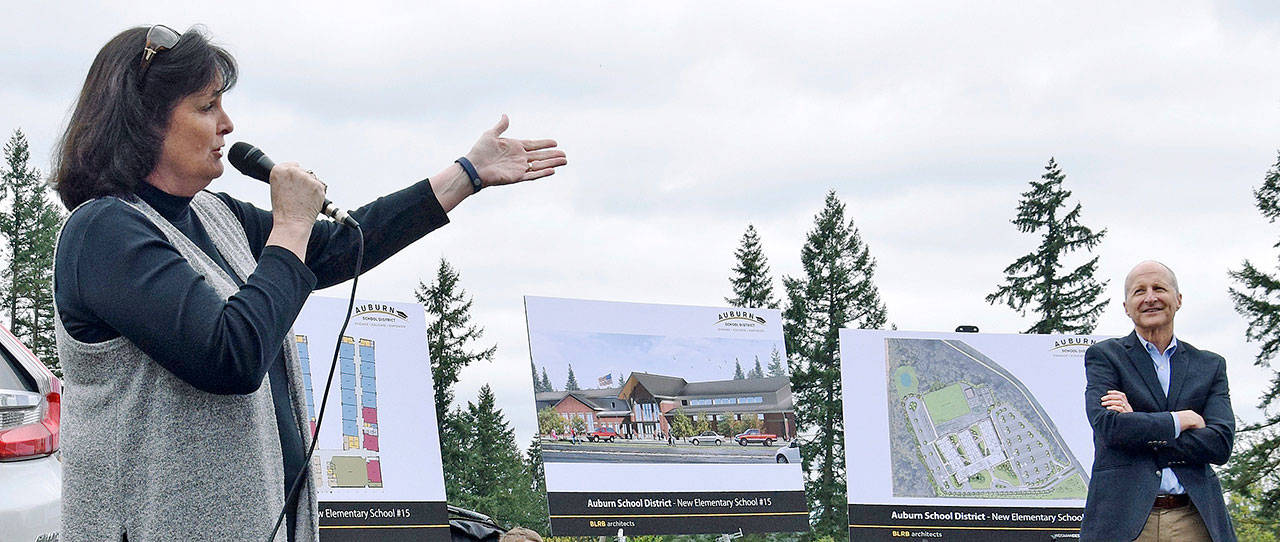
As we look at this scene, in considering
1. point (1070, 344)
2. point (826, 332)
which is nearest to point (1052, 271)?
point (826, 332)

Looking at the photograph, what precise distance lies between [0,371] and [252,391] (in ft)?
5.04

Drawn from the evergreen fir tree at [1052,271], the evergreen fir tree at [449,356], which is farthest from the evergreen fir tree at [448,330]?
the evergreen fir tree at [1052,271]

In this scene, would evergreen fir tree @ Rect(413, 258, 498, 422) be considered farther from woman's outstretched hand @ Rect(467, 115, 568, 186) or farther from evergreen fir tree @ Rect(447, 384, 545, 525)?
woman's outstretched hand @ Rect(467, 115, 568, 186)

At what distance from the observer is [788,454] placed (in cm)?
670

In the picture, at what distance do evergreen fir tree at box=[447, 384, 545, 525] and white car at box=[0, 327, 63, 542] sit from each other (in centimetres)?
2183

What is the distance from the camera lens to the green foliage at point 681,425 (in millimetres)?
6512

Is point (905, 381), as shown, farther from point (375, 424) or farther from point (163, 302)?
point (163, 302)

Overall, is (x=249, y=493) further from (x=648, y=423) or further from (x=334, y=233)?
(x=648, y=423)

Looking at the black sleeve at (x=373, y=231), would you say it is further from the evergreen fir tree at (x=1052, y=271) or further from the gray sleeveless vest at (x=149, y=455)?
the evergreen fir tree at (x=1052, y=271)

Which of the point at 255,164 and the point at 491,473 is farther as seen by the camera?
the point at 491,473

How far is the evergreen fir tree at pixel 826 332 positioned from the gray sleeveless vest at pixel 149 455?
712 inches

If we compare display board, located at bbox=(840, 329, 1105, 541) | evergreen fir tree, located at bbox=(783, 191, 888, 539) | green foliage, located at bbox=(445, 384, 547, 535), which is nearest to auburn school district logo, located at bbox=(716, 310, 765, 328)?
display board, located at bbox=(840, 329, 1105, 541)

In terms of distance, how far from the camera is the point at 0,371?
2725 mm

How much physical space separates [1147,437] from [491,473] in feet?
74.0
